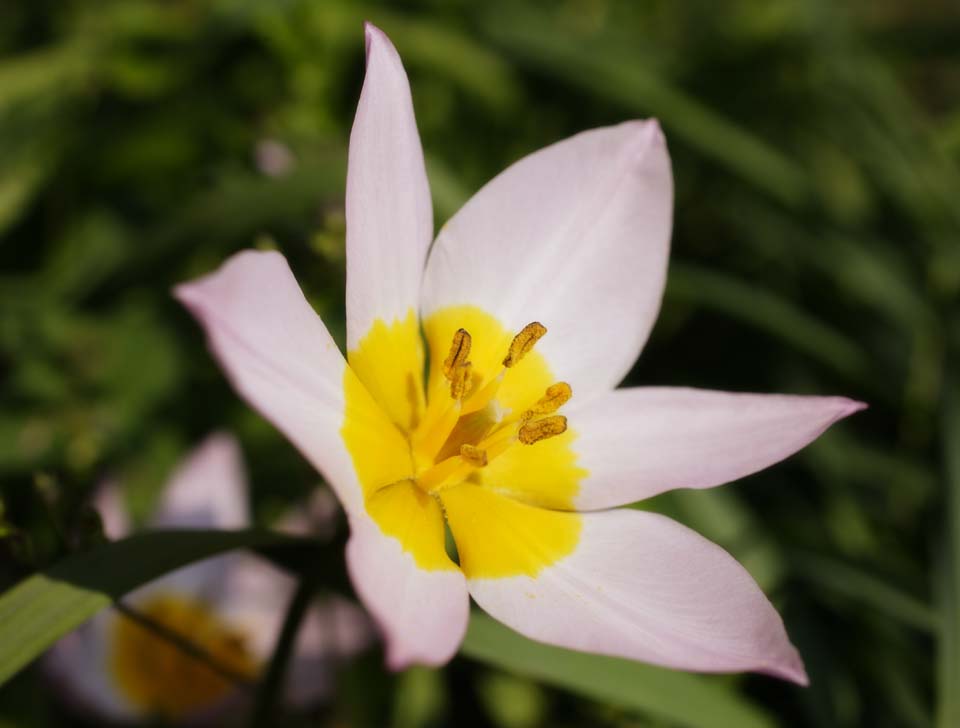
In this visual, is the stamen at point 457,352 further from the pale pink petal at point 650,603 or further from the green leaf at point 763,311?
the green leaf at point 763,311

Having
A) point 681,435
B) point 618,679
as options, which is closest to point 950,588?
point 618,679

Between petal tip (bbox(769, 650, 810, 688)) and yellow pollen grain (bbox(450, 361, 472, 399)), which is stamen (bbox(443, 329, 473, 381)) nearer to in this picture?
yellow pollen grain (bbox(450, 361, 472, 399))

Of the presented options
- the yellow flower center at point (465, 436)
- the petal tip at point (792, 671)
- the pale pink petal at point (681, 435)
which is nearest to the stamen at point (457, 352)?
the yellow flower center at point (465, 436)

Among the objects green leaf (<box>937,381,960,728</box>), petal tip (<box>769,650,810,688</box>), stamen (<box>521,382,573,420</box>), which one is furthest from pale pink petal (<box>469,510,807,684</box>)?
green leaf (<box>937,381,960,728</box>)

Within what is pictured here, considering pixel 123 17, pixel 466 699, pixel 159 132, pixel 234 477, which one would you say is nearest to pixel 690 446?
pixel 234 477

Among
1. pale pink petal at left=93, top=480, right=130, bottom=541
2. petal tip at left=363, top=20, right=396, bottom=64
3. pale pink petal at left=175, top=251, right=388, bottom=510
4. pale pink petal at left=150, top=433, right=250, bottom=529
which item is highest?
petal tip at left=363, top=20, right=396, bottom=64

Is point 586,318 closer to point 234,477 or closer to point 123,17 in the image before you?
point 234,477

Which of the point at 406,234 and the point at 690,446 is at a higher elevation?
the point at 406,234
